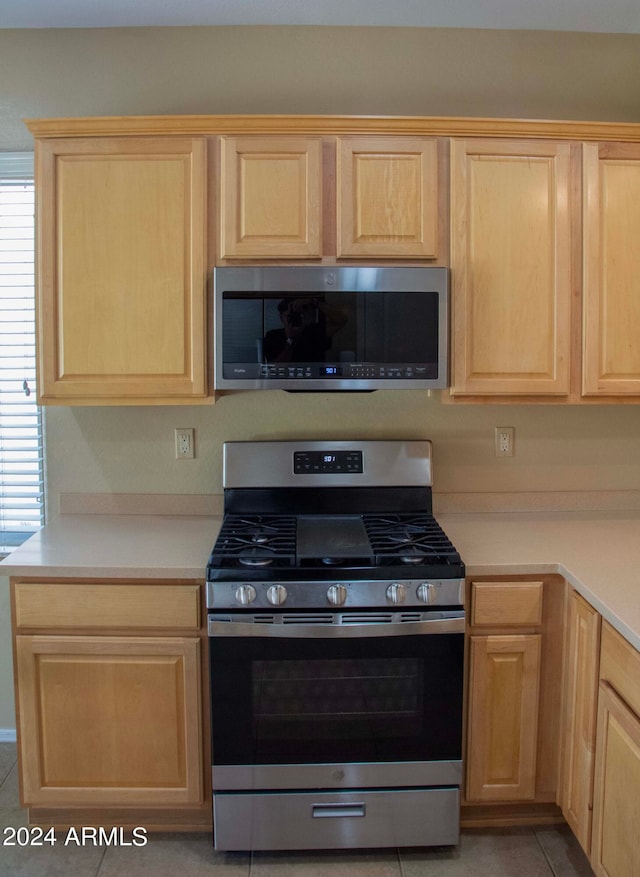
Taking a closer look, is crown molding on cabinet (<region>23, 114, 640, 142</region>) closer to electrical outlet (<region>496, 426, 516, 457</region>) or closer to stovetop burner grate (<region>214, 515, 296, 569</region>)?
electrical outlet (<region>496, 426, 516, 457</region>)

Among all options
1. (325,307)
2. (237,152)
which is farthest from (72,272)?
(325,307)

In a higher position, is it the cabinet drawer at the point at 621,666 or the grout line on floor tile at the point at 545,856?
the cabinet drawer at the point at 621,666

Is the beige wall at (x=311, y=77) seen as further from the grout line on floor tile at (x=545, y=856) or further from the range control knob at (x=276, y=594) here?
the grout line on floor tile at (x=545, y=856)

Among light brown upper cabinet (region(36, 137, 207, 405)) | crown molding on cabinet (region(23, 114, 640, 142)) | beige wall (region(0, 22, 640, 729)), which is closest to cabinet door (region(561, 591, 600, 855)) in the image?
beige wall (region(0, 22, 640, 729))

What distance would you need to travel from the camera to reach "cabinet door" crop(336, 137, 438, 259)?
2070mm

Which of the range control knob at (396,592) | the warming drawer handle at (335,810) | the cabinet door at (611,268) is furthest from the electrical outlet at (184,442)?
the cabinet door at (611,268)

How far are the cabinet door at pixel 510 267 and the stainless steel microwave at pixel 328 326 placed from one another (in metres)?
0.11

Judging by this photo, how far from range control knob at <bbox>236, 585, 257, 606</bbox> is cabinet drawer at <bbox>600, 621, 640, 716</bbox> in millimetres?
920

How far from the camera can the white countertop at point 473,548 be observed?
6.01 ft

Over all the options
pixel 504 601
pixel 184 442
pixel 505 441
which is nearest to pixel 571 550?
pixel 504 601

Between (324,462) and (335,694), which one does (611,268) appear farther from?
(335,694)

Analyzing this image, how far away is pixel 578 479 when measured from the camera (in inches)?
98.4

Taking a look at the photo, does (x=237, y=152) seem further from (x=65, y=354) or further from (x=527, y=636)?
(x=527, y=636)

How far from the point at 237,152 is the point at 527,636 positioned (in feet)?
5.59
